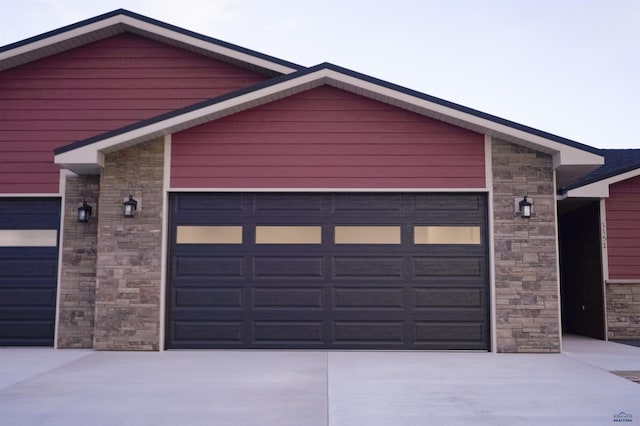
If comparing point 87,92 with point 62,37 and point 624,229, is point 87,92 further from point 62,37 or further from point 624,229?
point 624,229

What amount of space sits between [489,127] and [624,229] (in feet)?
14.3

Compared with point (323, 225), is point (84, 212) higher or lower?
higher

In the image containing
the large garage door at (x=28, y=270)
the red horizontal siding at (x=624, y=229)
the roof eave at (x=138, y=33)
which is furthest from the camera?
the red horizontal siding at (x=624, y=229)

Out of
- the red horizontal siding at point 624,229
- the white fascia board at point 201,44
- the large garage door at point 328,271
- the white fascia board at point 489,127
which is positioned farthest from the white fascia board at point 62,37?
the red horizontal siding at point 624,229

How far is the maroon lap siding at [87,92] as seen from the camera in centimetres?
1080

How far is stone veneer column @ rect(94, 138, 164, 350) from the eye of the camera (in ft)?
31.8

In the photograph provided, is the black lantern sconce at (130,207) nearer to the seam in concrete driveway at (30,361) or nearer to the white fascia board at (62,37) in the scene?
the seam in concrete driveway at (30,361)

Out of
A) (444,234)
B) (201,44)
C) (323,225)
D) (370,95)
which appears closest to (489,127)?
(444,234)

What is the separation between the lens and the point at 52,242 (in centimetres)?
1060

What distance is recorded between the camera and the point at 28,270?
415 inches

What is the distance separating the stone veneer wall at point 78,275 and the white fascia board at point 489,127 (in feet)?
15.6

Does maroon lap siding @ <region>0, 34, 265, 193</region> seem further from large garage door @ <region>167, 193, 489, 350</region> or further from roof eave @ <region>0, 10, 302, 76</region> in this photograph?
large garage door @ <region>167, 193, 489, 350</region>

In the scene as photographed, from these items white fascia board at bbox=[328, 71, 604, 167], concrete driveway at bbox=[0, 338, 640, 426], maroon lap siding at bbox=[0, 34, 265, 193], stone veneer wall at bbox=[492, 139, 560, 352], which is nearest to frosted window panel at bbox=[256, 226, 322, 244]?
concrete driveway at bbox=[0, 338, 640, 426]

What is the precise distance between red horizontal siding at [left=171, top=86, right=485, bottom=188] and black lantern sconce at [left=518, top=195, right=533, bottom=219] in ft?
2.85
